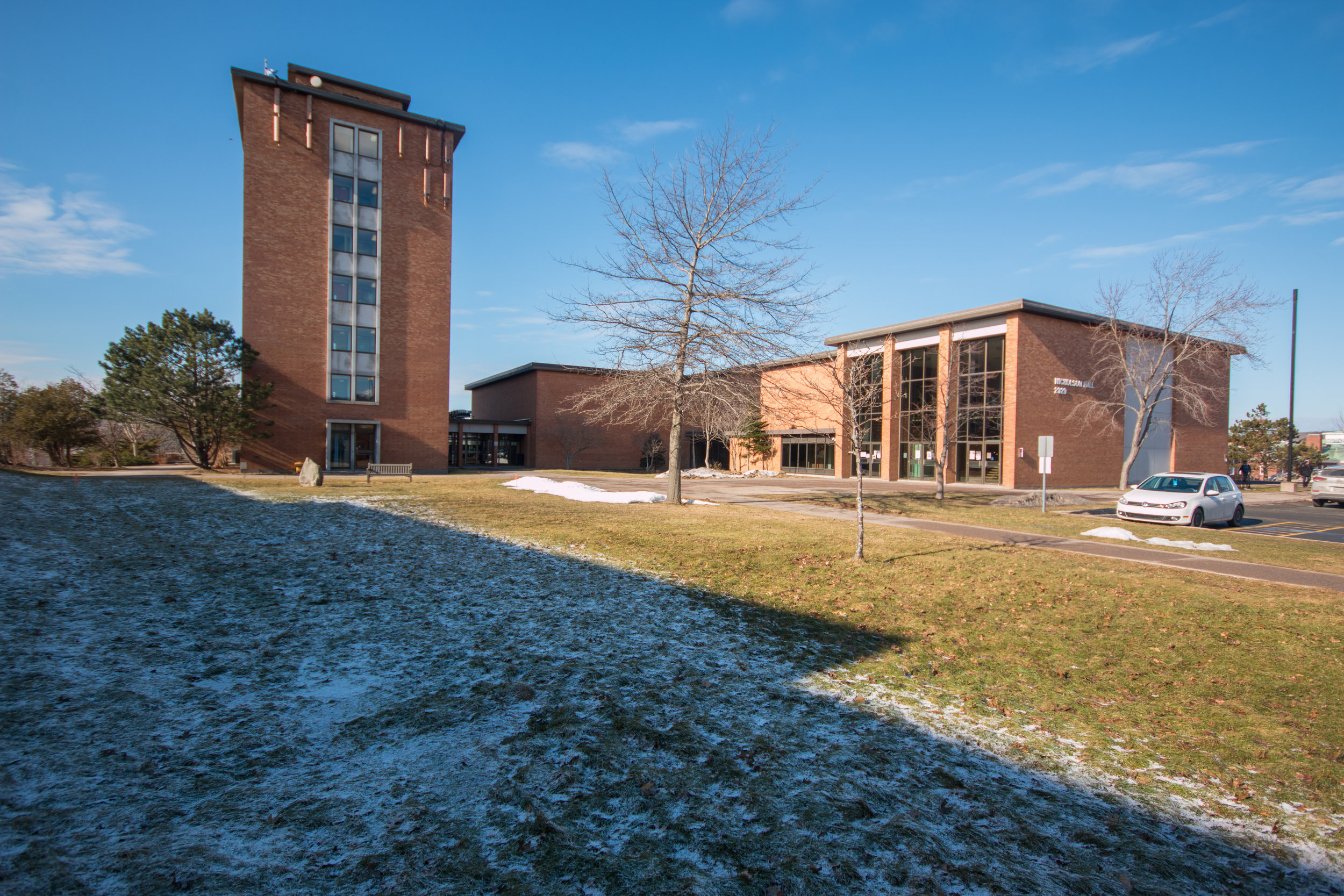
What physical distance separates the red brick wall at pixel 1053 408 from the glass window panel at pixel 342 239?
1542 inches

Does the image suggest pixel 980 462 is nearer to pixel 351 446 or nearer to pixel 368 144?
pixel 351 446

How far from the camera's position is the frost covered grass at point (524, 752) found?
2816 millimetres

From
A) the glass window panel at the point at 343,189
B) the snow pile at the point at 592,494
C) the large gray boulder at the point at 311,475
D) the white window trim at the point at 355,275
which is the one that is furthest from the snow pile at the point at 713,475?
the glass window panel at the point at 343,189

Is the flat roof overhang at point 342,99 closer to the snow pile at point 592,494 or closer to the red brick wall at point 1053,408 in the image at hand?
the snow pile at point 592,494

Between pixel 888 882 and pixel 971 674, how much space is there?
3.46 metres

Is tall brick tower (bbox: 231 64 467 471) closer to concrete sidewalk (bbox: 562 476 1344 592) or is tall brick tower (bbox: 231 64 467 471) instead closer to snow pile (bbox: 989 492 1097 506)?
concrete sidewalk (bbox: 562 476 1344 592)

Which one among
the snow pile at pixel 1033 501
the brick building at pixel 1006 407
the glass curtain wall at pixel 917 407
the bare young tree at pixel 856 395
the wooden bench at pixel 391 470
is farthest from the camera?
the glass curtain wall at pixel 917 407

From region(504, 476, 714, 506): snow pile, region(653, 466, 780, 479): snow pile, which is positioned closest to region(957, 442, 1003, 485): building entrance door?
region(653, 466, 780, 479): snow pile

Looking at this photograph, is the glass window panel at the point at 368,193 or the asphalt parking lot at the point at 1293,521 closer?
the asphalt parking lot at the point at 1293,521

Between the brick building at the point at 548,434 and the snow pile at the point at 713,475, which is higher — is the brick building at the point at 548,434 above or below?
above

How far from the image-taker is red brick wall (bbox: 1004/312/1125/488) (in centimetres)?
3528

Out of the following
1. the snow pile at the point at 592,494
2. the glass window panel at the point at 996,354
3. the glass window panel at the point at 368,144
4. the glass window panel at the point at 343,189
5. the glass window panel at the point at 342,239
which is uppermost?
the glass window panel at the point at 368,144

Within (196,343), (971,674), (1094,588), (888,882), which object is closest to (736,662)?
(971,674)

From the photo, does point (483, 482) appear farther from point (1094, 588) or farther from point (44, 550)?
point (1094, 588)
